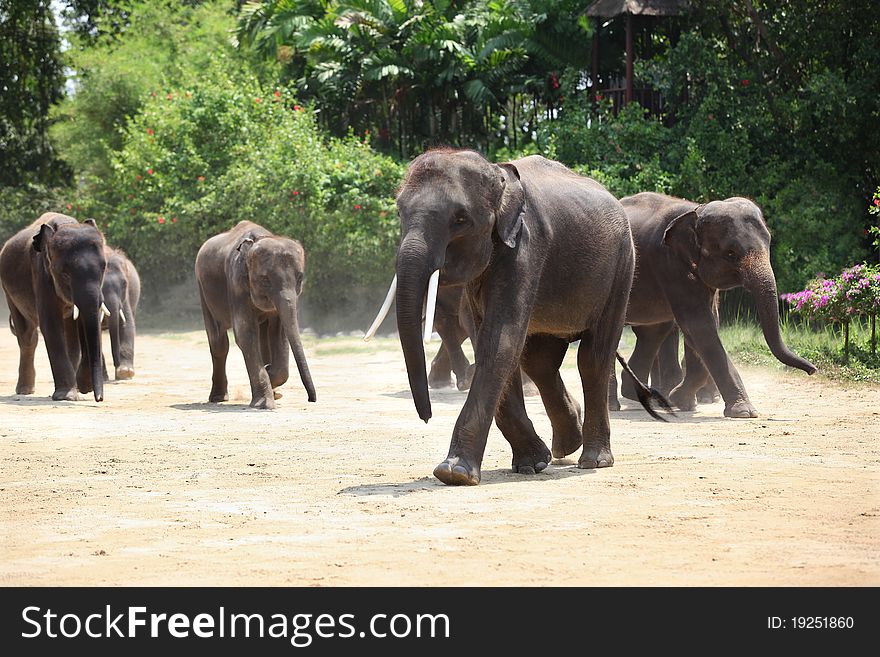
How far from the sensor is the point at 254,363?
12812 millimetres

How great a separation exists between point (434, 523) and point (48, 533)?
1.76 metres

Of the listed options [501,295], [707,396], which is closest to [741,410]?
[707,396]

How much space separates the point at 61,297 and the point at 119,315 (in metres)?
2.68

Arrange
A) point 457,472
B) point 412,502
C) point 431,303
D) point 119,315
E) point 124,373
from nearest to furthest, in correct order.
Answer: point 412,502 < point 431,303 < point 457,472 < point 119,315 < point 124,373

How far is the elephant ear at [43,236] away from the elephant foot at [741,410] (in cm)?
645

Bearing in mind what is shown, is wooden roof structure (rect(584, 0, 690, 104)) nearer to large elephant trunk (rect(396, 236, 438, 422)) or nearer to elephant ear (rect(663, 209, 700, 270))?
elephant ear (rect(663, 209, 700, 270))

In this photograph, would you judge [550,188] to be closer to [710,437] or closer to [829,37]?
[710,437]

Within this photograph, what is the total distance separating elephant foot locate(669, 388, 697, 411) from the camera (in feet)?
40.3

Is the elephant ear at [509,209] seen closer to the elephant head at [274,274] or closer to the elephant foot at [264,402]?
the elephant head at [274,274]

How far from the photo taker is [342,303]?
25469 mm

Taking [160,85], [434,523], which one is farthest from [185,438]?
[160,85]

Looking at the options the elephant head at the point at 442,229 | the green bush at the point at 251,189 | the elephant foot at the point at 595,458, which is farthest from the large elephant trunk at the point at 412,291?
the green bush at the point at 251,189

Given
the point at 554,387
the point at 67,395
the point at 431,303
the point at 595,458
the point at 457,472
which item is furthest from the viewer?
the point at 67,395

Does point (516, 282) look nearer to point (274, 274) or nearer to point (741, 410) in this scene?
point (741, 410)
